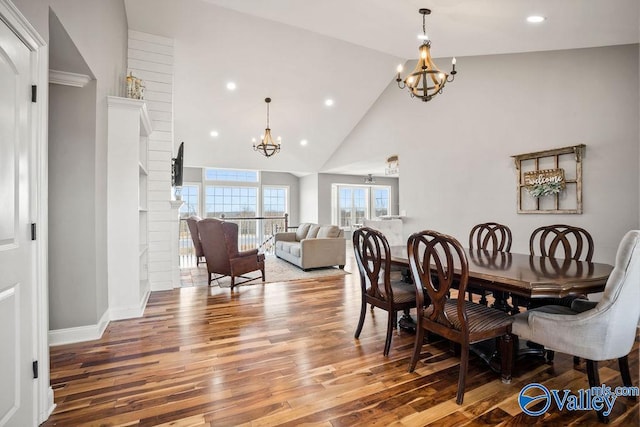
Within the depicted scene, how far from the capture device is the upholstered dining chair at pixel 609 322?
168 cm

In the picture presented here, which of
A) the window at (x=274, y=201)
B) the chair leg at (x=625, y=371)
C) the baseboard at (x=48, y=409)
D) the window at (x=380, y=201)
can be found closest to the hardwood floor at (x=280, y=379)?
the baseboard at (x=48, y=409)

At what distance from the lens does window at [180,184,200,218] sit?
9680mm

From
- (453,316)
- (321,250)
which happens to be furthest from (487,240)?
(321,250)

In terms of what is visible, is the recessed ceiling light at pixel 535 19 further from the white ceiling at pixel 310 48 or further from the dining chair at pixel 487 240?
the dining chair at pixel 487 240

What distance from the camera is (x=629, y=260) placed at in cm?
166

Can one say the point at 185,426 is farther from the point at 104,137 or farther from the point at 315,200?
the point at 315,200

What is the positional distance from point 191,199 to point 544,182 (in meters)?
8.90

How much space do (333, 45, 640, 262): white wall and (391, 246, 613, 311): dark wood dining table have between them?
161cm

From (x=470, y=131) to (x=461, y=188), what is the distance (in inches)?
35.7

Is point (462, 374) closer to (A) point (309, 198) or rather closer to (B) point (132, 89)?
(B) point (132, 89)

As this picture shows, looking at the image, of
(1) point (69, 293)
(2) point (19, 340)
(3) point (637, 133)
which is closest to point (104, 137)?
(1) point (69, 293)

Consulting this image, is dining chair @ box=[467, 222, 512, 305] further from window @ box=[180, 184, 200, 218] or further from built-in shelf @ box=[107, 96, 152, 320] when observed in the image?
window @ box=[180, 184, 200, 218]

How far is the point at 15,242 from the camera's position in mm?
1508

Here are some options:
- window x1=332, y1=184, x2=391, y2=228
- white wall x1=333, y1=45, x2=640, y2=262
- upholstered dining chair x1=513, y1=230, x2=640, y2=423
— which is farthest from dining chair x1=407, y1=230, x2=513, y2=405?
window x1=332, y1=184, x2=391, y2=228
